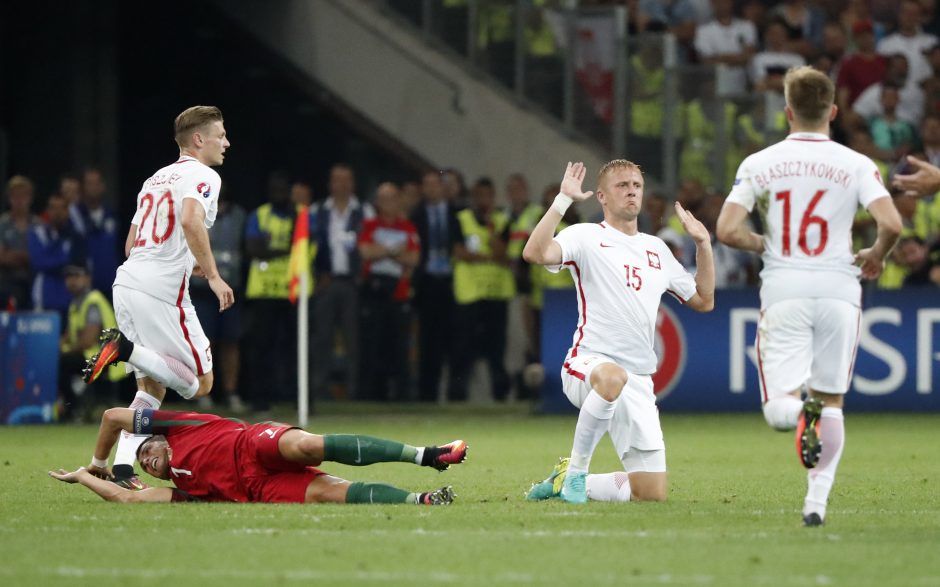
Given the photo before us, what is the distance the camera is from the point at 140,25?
78.0 feet

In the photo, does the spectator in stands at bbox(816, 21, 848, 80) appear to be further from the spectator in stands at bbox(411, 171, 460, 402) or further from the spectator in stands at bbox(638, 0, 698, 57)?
the spectator in stands at bbox(411, 171, 460, 402)

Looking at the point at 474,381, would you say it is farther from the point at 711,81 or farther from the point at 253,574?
the point at 253,574

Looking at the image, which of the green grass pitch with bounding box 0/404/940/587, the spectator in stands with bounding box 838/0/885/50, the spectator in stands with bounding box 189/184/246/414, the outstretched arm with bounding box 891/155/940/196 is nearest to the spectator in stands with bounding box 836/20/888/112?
the spectator in stands with bounding box 838/0/885/50

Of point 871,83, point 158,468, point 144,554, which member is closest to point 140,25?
point 871,83

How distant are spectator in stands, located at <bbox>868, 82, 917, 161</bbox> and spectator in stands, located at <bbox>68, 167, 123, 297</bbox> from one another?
8694 mm

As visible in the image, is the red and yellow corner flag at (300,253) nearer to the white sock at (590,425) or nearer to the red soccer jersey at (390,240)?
the red soccer jersey at (390,240)

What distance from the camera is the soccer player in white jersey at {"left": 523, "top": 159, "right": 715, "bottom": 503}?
9797 millimetres

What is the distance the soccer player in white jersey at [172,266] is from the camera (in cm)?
1036

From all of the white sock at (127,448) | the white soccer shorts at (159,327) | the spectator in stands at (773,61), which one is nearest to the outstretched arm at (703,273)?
the white soccer shorts at (159,327)

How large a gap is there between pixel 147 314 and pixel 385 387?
9.19m

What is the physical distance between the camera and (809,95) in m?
8.18

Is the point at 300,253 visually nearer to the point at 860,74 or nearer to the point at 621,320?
the point at 621,320

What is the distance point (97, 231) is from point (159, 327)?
871 centimetres

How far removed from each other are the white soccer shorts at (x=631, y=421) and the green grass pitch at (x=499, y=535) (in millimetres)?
293
